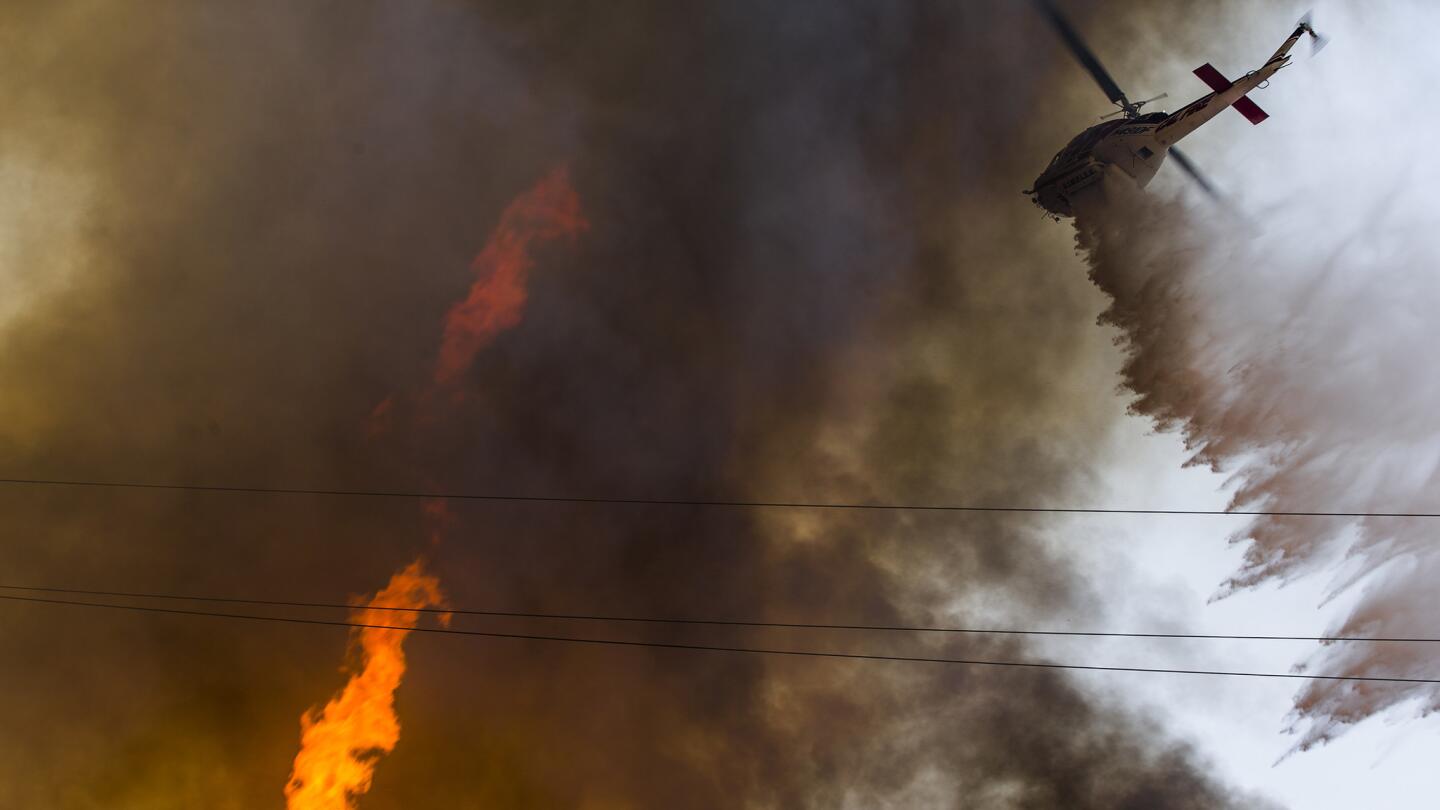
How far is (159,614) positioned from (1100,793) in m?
28.8

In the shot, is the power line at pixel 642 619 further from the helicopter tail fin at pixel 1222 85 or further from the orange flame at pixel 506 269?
the helicopter tail fin at pixel 1222 85

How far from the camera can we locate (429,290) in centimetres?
2886

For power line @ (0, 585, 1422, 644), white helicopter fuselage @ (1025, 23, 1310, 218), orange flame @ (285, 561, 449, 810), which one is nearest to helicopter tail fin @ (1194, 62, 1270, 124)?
white helicopter fuselage @ (1025, 23, 1310, 218)

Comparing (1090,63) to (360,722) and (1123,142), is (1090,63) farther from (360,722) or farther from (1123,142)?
(360,722)

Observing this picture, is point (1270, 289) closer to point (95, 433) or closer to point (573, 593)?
point (573, 593)

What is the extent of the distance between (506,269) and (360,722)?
47.5 ft

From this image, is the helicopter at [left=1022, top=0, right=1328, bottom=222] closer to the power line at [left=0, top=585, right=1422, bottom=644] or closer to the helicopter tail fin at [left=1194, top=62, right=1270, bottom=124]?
the helicopter tail fin at [left=1194, top=62, right=1270, bottom=124]

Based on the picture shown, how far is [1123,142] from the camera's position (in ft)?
77.6

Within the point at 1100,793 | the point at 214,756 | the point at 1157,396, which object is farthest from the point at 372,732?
the point at 1157,396

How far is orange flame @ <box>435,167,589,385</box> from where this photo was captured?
28016mm

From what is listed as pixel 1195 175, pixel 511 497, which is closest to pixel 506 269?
pixel 511 497

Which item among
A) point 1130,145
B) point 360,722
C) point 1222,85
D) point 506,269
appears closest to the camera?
point 1222,85

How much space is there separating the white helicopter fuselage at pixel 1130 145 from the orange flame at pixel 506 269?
591 inches

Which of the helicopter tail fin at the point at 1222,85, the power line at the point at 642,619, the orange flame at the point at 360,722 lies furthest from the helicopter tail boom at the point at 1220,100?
the orange flame at the point at 360,722
